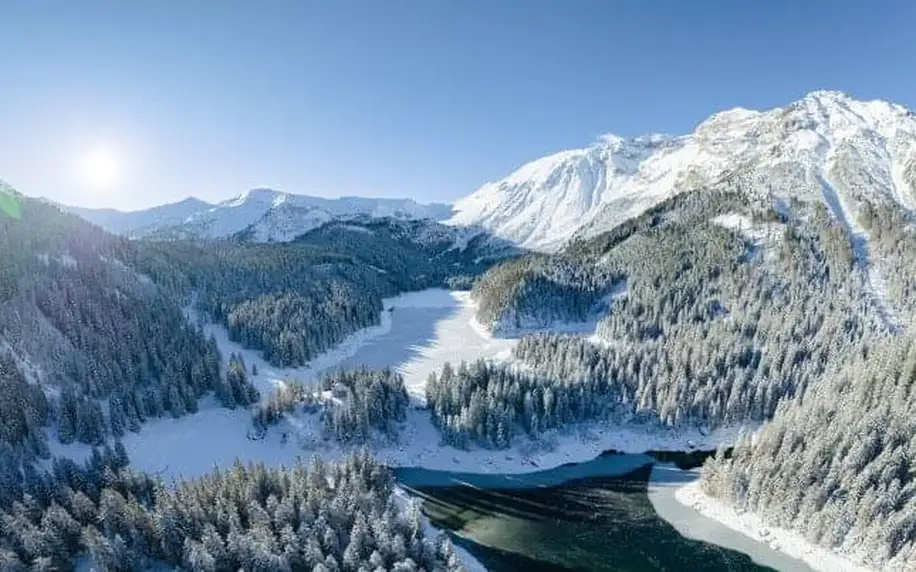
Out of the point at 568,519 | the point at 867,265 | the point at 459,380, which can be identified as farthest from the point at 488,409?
the point at 867,265

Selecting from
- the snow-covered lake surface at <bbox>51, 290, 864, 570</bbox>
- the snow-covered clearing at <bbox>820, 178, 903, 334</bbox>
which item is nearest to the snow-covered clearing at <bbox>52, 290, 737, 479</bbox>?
the snow-covered lake surface at <bbox>51, 290, 864, 570</bbox>

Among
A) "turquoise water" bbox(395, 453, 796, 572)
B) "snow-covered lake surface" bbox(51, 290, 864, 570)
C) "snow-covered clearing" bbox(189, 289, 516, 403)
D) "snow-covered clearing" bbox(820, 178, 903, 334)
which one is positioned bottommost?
"turquoise water" bbox(395, 453, 796, 572)

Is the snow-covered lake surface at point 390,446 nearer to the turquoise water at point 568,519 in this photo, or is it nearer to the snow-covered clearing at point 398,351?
the turquoise water at point 568,519

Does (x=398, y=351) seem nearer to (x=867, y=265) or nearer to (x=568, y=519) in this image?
(x=568, y=519)

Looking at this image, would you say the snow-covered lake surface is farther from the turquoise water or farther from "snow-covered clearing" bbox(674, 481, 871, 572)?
the turquoise water

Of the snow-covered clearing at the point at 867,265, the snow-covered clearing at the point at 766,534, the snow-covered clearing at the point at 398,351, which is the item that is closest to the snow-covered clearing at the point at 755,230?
the snow-covered clearing at the point at 867,265

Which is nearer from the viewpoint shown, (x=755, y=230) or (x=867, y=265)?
(x=867, y=265)

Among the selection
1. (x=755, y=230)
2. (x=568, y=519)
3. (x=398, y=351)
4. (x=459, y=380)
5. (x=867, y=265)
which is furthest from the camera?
(x=755, y=230)
